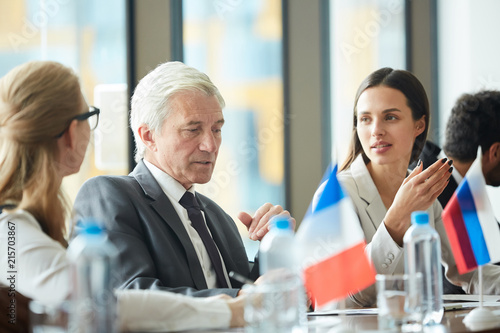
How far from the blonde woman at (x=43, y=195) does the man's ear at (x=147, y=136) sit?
718 millimetres

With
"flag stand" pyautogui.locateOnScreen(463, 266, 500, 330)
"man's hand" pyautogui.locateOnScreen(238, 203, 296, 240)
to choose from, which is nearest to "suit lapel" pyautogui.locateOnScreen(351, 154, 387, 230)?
"man's hand" pyautogui.locateOnScreen(238, 203, 296, 240)

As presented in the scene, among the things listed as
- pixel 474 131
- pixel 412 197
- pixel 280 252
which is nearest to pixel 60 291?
pixel 280 252

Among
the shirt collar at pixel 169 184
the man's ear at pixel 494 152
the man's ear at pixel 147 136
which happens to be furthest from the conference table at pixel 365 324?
the man's ear at pixel 494 152

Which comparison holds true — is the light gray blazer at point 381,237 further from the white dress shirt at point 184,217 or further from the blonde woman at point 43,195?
the blonde woman at point 43,195

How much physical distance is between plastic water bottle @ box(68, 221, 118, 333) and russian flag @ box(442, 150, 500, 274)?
1024 mm

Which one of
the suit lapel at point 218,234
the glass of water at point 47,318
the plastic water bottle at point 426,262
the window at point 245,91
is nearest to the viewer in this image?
the glass of water at point 47,318

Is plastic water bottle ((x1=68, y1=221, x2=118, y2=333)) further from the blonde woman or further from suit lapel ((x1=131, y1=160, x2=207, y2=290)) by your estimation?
suit lapel ((x1=131, y1=160, x2=207, y2=290))

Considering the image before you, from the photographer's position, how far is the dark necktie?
7.12 feet

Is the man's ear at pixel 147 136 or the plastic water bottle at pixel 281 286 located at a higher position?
the man's ear at pixel 147 136

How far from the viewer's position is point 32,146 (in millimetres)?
1503

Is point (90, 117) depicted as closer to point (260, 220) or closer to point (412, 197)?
point (260, 220)

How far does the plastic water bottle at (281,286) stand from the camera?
150 centimetres

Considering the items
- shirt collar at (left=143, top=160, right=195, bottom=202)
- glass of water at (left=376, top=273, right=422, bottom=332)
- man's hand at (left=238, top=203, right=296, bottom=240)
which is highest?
shirt collar at (left=143, top=160, right=195, bottom=202)

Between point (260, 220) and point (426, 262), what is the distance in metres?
0.56
